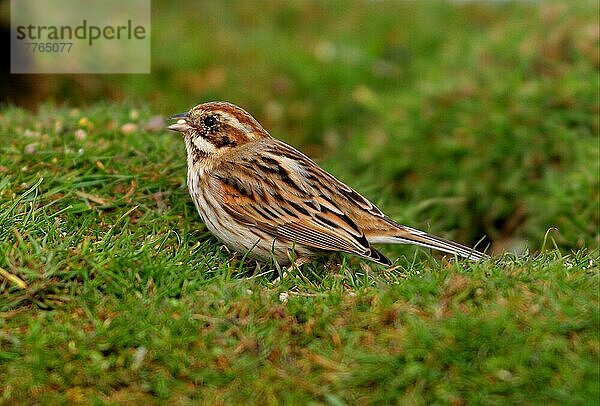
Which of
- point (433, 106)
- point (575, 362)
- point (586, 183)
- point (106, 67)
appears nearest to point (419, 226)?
point (586, 183)

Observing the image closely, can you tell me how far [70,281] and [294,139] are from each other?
20.0 feet

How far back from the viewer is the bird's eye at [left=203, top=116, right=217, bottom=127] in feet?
21.7

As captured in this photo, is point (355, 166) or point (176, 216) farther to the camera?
point (355, 166)

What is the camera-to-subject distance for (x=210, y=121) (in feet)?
21.7

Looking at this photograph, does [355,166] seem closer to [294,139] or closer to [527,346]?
[294,139]

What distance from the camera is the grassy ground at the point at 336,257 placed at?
451 centimetres

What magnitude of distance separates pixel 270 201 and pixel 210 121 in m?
0.84

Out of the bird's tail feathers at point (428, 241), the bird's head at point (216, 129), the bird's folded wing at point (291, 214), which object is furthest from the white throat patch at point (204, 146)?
the bird's tail feathers at point (428, 241)

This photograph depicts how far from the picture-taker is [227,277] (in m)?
5.41

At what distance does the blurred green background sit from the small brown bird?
127 centimetres

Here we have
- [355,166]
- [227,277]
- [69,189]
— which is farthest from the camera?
[355,166]

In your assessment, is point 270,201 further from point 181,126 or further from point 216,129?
point 181,126

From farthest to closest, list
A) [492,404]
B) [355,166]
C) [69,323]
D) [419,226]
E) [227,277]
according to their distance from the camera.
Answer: [355,166] → [419,226] → [227,277] → [69,323] → [492,404]

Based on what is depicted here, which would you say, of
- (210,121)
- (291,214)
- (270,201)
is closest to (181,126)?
(210,121)
